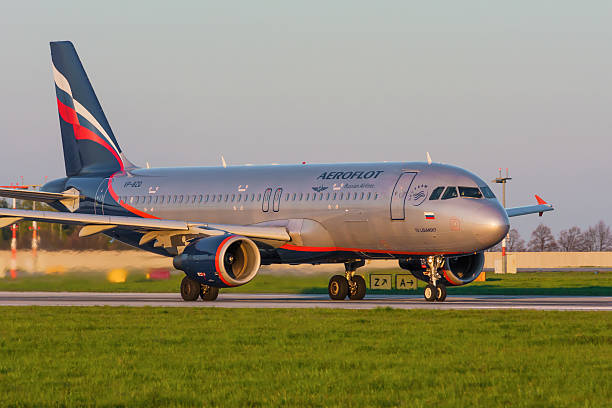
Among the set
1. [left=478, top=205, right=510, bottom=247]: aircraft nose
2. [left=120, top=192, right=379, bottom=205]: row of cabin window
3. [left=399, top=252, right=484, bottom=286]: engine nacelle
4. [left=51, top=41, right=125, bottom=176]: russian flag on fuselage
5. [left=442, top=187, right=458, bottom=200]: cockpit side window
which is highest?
[left=51, top=41, right=125, bottom=176]: russian flag on fuselage

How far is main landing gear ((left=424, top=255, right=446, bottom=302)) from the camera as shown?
3441 cm

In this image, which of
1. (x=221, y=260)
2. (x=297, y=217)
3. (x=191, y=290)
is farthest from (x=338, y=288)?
(x=221, y=260)

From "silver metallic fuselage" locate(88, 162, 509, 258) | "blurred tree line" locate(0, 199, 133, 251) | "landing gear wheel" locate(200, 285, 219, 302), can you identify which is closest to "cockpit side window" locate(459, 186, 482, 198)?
"silver metallic fuselage" locate(88, 162, 509, 258)

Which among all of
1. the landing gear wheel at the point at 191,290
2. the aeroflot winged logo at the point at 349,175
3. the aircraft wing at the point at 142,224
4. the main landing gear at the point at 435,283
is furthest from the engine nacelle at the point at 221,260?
the main landing gear at the point at 435,283

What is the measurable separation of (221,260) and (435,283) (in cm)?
745

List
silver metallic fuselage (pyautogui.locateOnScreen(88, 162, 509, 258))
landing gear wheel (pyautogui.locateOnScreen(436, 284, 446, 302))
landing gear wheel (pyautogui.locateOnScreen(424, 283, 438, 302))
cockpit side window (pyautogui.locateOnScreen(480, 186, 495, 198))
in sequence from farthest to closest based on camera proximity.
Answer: landing gear wheel (pyautogui.locateOnScreen(424, 283, 438, 302)), landing gear wheel (pyautogui.locateOnScreen(436, 284, 446, 302)), cockpit side window (pyautogui.locateOnScreen(480, 186, 495, 198)), silver metallic fuselage (pyautogui.locateOnScreen(88, 162, 509, 258))

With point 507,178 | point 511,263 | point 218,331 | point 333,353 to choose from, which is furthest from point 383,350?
point 507,178

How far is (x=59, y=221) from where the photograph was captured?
118 feet

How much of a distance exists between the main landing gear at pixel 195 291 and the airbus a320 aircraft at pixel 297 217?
36 millimetres

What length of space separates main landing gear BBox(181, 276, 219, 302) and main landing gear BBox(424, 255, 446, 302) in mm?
7702

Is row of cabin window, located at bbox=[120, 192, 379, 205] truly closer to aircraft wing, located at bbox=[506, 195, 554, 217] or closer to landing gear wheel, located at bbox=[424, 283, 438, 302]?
landing gear wheel, located at bbox=[424, 283, 438, 302]

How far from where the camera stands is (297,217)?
1443 inches

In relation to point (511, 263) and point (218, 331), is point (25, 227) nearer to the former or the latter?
point (218, 331)

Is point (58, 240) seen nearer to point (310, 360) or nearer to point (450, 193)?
point (450, 193)
